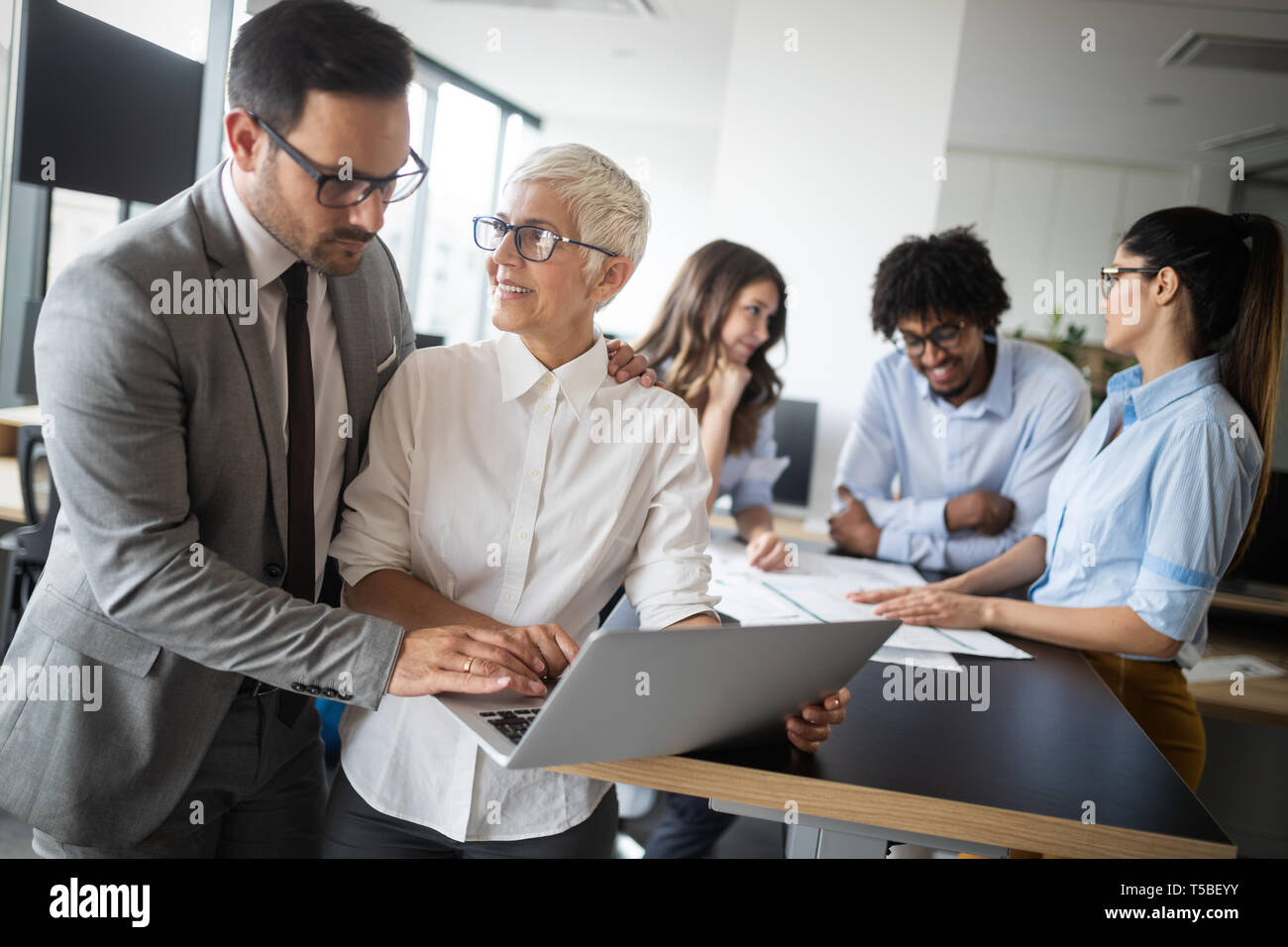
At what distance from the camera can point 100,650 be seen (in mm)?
1247

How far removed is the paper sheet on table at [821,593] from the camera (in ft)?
5.96

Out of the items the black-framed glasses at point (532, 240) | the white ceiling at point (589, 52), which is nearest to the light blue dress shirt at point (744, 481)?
the black-framed glasses at point (532, 240)

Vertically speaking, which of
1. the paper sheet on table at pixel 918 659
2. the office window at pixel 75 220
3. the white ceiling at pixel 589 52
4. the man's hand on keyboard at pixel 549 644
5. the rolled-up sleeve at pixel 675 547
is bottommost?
the paper sheet on table at pixel 918 659

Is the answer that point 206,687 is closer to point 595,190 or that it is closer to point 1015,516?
point 595,190

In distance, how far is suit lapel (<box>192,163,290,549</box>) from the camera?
124 cm

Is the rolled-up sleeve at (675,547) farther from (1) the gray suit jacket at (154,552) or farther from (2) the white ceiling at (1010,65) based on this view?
(2) the white ceiling at (1010,65)

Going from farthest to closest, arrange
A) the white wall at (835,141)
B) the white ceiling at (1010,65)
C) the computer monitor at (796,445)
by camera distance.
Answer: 1. the white ceiling at (1010,65)
2. the computer monitor at (796,445)
3. the white wall at (835,141)

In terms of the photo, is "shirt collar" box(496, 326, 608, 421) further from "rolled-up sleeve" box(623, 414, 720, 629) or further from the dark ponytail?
the dark ponytail

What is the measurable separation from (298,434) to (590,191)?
551 mm

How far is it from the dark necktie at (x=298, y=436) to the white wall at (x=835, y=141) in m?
3.43

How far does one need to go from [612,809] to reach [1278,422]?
4.70 feet

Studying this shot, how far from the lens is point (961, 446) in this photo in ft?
8.80

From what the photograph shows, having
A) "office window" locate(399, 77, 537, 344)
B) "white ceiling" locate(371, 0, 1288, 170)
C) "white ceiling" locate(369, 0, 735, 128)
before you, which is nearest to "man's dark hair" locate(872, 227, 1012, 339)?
"white ceiling" locate(371, 0, 1288, 170)
